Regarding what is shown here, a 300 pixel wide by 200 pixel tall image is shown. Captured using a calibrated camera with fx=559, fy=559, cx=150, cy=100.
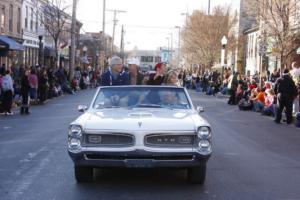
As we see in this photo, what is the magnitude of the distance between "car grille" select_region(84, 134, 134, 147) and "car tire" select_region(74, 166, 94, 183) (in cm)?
56

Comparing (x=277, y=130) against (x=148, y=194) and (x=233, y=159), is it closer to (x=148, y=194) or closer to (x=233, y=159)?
(x=233, y=159)

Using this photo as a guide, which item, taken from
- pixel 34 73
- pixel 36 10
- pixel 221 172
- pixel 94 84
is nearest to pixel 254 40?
pixel 94 84

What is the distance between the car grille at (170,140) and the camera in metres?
7.75

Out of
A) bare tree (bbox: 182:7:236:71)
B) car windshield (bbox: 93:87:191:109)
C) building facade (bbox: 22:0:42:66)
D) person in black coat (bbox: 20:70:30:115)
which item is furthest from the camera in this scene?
bare tree (bbox: 182:7:236:71)

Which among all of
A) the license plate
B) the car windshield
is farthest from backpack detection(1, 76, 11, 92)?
the license plate

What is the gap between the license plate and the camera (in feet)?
25.1

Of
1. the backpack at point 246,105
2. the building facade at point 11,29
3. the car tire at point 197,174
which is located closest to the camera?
the car tire at point 197,174

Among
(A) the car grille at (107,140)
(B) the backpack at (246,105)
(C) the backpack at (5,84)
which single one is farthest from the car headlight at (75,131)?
(B) the backpack at (246,105)

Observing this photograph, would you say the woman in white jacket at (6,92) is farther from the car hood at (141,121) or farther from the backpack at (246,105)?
the car hood at (141,121)

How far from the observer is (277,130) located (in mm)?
17078

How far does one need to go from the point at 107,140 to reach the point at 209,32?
49834 millimetres

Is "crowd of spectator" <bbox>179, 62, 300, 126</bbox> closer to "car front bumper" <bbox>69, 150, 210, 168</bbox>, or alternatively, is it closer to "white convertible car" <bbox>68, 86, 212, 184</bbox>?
"white convertible car" <bbox>68, 86, 212, 184</bbox>

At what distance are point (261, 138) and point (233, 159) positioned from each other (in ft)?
13.7

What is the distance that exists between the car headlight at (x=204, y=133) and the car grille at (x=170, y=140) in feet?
0.34
